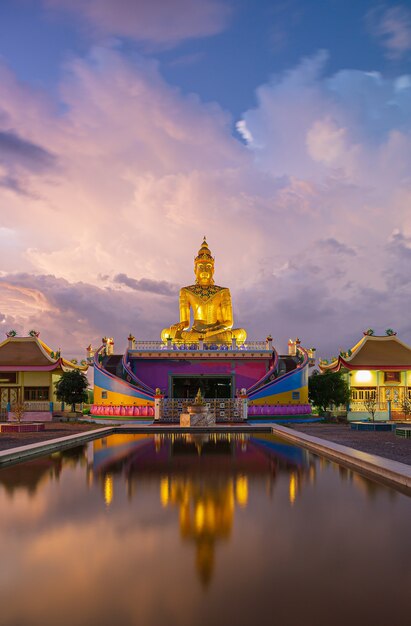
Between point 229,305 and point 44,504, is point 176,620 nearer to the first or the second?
point 44,504

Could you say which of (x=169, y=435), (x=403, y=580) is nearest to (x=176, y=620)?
(x=403, y=580)

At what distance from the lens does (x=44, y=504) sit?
854 centimetres

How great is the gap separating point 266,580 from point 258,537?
1492 millimetres

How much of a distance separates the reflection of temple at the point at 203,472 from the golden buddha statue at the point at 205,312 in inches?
680

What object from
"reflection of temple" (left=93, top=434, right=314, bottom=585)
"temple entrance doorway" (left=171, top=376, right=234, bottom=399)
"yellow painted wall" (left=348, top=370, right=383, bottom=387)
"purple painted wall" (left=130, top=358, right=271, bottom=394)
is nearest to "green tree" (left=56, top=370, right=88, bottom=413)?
"purple painted wall" (left=130, top=358, right=271, bottom=394)

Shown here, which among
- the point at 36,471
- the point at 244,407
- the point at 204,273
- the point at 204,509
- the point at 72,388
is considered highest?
the point at 204,273

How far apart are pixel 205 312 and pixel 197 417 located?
606 inches

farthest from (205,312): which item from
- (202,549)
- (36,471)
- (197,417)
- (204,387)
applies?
(202,549)

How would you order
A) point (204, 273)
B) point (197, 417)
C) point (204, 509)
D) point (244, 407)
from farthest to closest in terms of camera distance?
point (204, 273) → point (244, 407) → point (197, 417) → point (204, 509)

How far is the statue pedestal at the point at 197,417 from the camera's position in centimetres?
2537

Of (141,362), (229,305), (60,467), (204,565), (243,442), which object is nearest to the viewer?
(204,565)

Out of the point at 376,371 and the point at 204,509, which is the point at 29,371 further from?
the point at 204,509

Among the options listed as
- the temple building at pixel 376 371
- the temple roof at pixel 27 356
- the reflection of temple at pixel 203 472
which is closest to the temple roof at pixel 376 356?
the temple building at pixel 376 371

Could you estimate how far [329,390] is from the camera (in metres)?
34.4
